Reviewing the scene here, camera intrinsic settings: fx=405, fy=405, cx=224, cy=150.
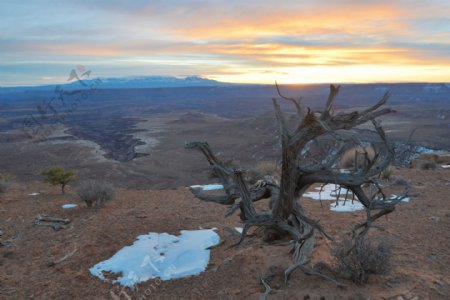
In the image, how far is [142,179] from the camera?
26.7 m

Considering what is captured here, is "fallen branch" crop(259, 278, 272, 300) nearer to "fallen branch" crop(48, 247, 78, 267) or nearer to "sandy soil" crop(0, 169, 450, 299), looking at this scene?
"sandy soil" crop(0, 169, 450, 299)

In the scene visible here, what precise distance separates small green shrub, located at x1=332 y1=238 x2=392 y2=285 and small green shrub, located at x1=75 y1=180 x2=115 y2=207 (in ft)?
22.5

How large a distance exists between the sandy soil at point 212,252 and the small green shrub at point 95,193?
276 millimetres

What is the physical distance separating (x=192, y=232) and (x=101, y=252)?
1.89 metres

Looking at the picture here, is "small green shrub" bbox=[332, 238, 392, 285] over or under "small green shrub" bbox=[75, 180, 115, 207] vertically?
over

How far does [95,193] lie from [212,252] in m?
4.37

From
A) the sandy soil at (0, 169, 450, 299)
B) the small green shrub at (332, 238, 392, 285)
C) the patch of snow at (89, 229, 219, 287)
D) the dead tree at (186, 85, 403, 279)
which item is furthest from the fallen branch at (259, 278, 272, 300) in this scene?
the patch of snow at (89, 229, 219, 287)

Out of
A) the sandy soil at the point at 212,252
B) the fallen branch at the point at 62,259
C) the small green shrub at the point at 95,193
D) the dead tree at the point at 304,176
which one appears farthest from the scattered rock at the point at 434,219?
the small green shrub at the point at 95,193

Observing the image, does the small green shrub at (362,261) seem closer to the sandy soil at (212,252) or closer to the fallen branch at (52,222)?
the sandy soil at (212,252)

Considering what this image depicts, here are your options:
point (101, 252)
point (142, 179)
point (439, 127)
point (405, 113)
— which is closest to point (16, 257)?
point (101, 252)

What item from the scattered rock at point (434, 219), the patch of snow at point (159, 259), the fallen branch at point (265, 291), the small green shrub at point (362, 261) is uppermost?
the small green shrub at point (362, 261)

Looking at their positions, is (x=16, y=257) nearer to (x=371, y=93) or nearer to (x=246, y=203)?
(x=246, y=203)

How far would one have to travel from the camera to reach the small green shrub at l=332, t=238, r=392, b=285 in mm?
5125

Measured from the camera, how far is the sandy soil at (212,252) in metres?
5.27
